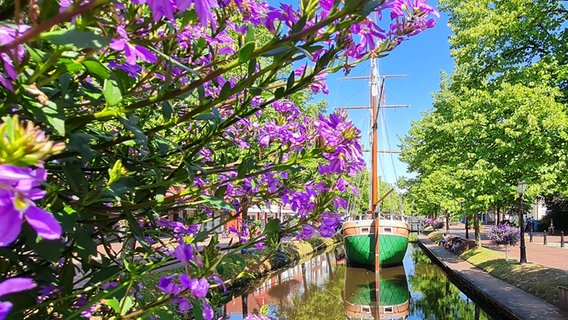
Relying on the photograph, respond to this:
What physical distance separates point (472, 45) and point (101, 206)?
14.4 m

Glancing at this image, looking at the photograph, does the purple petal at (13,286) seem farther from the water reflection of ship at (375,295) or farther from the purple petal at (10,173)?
the water reflection of ship at (375,295)

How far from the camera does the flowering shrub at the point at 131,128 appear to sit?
2.53ft

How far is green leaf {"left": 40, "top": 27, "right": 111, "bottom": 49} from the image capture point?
749mm

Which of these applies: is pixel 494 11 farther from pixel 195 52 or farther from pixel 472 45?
pixel 195 52

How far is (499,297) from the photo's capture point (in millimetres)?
10672

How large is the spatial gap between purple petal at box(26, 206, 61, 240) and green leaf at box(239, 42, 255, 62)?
1.79 ft

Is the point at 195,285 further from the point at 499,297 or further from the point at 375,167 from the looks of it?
the point at 375,167

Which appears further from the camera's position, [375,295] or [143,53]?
[375,295]

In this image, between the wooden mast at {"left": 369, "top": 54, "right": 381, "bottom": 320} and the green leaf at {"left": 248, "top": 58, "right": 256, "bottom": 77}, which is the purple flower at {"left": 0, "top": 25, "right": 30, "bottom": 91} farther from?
the wooden mast at {"left": 369, "top": 54, "right": 381, "bottom": 320}

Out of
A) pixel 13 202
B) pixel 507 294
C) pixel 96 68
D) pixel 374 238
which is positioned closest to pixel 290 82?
pixel 96 68

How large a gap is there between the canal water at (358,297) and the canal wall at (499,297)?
29 cm

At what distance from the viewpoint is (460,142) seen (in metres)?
13.9

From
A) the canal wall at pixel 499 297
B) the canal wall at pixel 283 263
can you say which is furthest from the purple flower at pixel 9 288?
the canal wall at pixel 499 297

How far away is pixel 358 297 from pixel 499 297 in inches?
207
